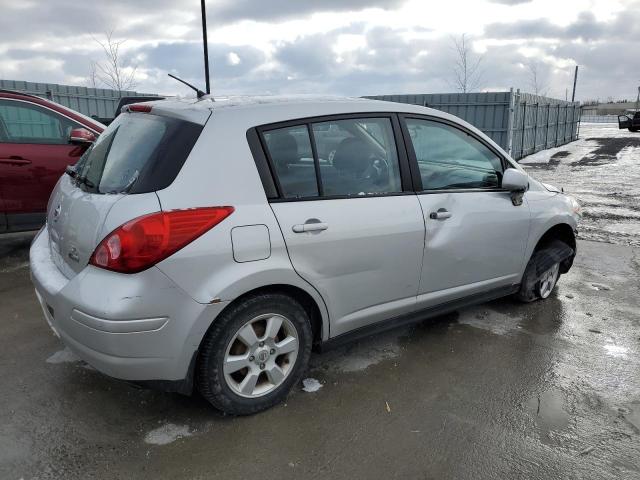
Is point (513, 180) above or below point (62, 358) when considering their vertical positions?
above

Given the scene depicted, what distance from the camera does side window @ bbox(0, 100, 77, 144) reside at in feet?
17.3

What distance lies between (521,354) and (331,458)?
1759 millimetres

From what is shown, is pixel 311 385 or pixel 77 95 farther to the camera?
pixel 77 95

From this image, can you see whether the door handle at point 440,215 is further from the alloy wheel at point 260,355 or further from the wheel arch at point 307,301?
the alloy wheel at point 260,355

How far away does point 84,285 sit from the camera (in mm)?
2383

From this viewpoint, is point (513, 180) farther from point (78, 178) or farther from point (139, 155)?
point (78, 178)

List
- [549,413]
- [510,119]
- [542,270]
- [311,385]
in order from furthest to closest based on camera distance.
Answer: [510,119]
[542,270]
[311,385]
[549,413]

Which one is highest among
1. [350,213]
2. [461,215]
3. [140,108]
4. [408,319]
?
[140,108]

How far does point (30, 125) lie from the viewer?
17.5 feet

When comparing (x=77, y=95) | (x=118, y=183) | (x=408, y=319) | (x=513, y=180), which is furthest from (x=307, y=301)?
(x=77, y=95)

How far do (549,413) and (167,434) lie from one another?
2.07 m

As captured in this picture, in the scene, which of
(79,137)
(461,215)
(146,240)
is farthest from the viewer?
(79,137)

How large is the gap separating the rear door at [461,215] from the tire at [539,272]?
1.12 ft

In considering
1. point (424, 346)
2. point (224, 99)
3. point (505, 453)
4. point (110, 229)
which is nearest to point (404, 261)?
point (424, 346)
